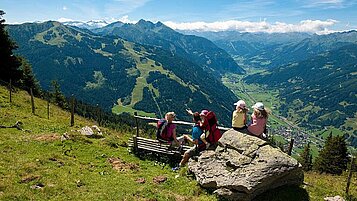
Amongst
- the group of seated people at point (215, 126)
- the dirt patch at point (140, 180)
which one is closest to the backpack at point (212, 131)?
the group of seated people at point (215, 126)

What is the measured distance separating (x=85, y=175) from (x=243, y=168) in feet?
27.4

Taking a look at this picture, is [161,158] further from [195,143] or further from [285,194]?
[285,194]

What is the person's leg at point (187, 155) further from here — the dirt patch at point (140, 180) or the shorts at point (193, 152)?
the dirt patch at point (140, 180)

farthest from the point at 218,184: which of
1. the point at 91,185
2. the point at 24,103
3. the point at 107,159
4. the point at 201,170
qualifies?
the point at 24,103

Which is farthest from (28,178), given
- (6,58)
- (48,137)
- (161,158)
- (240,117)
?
(6,58)

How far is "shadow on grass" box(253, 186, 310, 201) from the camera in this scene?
14570 millimetres

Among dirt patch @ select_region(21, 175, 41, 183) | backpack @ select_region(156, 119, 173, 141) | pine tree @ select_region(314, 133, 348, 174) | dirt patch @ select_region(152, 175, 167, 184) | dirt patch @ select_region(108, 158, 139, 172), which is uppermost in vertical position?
backpack @ select_region(156, 119, 173, 141)

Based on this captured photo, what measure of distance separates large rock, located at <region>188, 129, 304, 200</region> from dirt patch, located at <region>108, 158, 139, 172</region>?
409 cm

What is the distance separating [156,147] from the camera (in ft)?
70.2

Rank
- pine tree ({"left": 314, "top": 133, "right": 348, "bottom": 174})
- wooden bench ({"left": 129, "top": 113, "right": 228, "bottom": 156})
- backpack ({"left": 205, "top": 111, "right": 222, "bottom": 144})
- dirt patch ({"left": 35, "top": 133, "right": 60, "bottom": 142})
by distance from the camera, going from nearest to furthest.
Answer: backpack ({"left": 205, "top": 111, "right": 222, "bottom": 144}), wooden bench ({"left": 129, "top": 113, "right": 228, "bottom": 156}), dirt patch ({"left": 35, "top": 133, "right": 60, "bottom": 142}), pine tree ({"left": 314, "top": 133, "right": 348, "bottom": 174})

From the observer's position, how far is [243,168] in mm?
14859

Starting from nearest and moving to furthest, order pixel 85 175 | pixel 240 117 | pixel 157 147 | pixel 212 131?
pixel 85 175
pixel 240 117
pixel 212 131
pixel 157 147

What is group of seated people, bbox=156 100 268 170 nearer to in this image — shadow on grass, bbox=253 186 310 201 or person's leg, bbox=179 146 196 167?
person's leg, bbox=179 146 196 167

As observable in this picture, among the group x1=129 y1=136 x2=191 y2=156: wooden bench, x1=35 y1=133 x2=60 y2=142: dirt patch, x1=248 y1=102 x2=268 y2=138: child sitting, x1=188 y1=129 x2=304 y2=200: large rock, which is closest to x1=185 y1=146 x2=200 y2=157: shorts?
x1=129 y1=136 x2=191 y2=156: wooden bench
